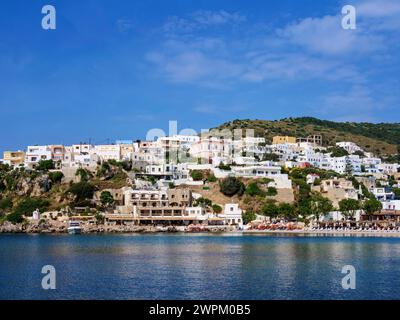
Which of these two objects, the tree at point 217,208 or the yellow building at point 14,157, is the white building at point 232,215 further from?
the yellow building at point 14,157

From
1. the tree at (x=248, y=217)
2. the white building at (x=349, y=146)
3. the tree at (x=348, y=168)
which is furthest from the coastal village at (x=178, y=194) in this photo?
the white building at (x=349, y=146)

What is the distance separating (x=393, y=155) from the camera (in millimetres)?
88438

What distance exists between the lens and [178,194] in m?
55.1

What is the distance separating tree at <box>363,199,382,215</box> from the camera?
176 ft

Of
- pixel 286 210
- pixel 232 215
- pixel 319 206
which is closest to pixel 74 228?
pixel 232 215

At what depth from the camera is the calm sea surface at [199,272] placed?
59.5 ft

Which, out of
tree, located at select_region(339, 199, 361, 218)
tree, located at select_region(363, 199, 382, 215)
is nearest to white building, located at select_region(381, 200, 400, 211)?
tree, located at select_region(363, 199, 382, 215)

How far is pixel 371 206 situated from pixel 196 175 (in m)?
16.8

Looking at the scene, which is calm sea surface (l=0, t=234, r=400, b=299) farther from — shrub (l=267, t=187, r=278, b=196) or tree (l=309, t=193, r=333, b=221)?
shrub (l=267, t=187, r=278, b=196)

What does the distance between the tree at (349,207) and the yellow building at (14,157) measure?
1344 inches

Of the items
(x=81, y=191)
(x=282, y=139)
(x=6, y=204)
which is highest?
(x=282, y=139)

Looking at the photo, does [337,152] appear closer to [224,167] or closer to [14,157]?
[224,167]
